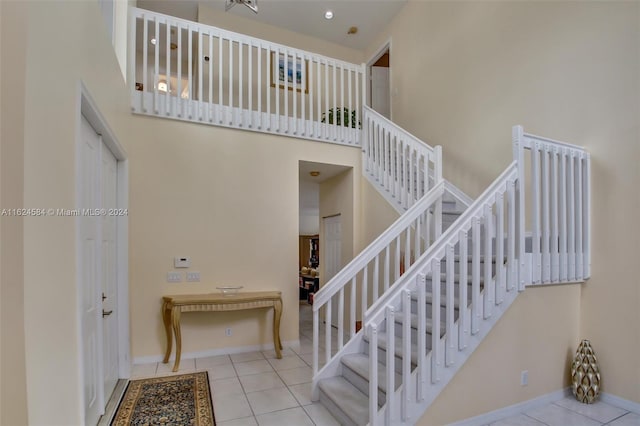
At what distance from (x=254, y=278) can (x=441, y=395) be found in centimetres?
277

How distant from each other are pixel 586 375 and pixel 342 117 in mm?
4152

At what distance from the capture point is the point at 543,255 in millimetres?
2859

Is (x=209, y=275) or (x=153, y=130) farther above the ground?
(x=153, y=130)

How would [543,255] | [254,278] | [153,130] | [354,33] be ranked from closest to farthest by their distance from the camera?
[543,255], [153,130], [254,278], [354,33]

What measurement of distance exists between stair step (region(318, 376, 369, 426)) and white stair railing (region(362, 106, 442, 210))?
2278mm

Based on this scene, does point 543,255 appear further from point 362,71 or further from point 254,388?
point 362,71

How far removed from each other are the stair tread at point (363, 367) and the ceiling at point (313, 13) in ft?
18.3

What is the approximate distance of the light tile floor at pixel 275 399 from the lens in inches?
105

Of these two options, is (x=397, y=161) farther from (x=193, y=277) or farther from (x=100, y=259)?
(x=100, y=259)

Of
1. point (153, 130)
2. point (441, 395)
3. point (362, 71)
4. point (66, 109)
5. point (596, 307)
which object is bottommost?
point (441, 395)

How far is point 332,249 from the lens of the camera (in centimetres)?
628

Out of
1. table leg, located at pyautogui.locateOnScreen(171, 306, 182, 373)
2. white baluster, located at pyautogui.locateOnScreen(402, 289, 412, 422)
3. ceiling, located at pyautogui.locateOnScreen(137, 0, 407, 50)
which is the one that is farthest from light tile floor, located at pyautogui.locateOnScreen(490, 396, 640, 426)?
ceiling, located at pyautogui.locateOnScreen(137, 0, 407, 50)

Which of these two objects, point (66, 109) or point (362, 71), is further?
point (362, 71)

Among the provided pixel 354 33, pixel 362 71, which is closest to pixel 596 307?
pixel 362 71
